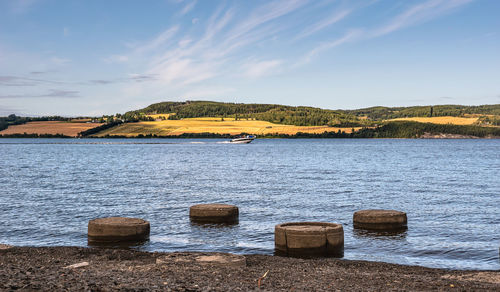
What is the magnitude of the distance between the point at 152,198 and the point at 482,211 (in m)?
22.9

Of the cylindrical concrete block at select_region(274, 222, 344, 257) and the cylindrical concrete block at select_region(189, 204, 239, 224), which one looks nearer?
the cylindrical concrete block at select_region(274, 222, 344, 257)

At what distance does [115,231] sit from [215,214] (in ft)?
21.3

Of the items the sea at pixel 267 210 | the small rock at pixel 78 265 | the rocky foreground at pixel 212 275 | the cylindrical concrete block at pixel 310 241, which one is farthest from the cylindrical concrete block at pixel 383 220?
the small rock at pixel 78 265

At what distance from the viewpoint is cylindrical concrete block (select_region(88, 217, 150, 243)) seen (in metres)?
22.5

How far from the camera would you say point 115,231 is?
73.7ft

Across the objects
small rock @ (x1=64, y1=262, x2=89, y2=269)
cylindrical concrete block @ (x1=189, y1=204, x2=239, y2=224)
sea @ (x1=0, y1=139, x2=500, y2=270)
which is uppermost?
small rock @ (x1=64, y1=262, x2=89, y2=269)

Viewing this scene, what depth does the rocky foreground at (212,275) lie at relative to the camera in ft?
43.7

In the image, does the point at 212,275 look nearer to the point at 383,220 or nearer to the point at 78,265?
the point at 78,265

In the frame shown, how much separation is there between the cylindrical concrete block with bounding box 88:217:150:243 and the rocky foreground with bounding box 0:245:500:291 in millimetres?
2710

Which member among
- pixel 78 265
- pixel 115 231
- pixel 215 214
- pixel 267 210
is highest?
pixel 78 265

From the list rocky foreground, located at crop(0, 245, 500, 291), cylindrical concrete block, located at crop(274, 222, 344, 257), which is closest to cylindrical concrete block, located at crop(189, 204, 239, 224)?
cylindrical concrete block, located at crop(274, 222, 344, 257)

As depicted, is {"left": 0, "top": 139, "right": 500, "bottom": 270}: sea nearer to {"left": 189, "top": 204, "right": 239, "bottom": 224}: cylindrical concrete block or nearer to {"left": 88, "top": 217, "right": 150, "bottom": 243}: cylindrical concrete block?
{"left": 88, "top": 217, "right": 150, "bottom": 243}: cylindrical concrete block

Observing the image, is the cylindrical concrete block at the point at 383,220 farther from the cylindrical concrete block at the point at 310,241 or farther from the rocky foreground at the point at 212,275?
the rocky foreground at the point at 212,275

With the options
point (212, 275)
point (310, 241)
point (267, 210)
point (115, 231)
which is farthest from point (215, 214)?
point (212, 275)
